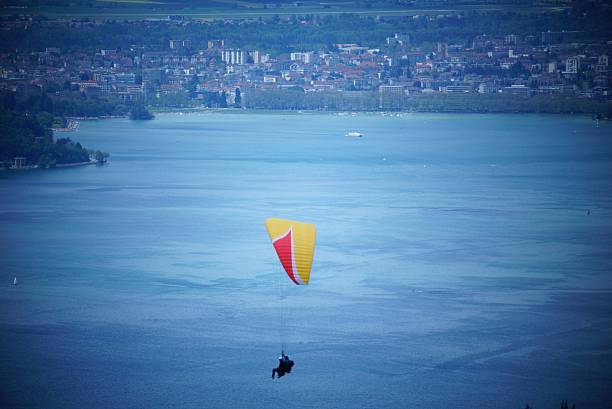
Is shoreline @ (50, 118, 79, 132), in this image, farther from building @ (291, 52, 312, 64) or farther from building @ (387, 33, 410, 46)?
building @ (387, 33, 410, 46)

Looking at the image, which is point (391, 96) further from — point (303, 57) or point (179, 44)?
point (179, 44)

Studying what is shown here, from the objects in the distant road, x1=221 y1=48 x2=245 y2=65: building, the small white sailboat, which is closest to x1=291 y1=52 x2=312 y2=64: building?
x1=221 y1=48 x2=245 y2=65: building

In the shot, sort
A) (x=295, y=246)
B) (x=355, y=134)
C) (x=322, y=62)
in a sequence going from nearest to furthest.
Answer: (x=295, y=246) → (x=355, y=134) → (x=322, y=62)

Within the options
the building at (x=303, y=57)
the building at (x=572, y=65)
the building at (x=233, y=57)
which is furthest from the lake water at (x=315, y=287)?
the building at (x=303, y=57)

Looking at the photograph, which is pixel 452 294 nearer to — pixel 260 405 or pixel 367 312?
pixel 367 312

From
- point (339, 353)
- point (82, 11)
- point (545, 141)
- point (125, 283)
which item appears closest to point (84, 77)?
point (82, 11)

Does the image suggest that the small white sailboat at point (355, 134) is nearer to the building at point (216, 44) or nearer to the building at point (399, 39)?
the building at point (399, 39)

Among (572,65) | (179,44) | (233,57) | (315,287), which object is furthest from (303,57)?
(315,287)
